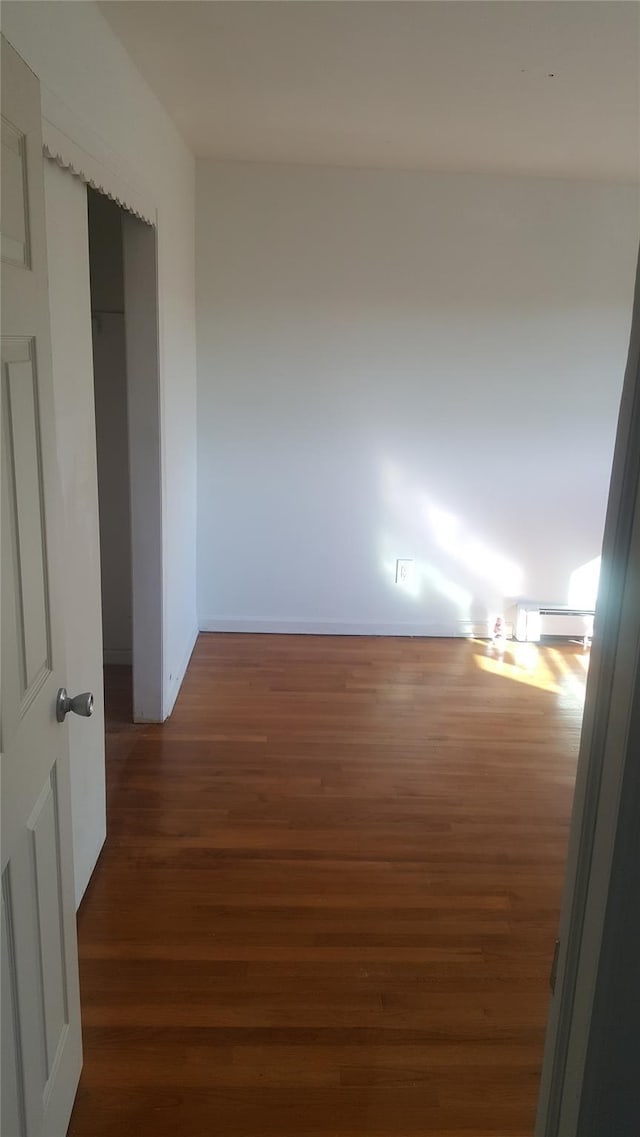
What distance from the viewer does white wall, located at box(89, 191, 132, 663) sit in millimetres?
3818

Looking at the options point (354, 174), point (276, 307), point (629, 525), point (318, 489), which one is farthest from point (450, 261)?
point (629, 525)

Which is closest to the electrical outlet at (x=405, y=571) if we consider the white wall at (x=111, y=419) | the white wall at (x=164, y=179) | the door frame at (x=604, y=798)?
the white wall at (x=164, y=179)

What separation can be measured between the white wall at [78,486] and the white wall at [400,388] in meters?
2.03

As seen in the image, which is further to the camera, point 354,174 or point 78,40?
point 354,174

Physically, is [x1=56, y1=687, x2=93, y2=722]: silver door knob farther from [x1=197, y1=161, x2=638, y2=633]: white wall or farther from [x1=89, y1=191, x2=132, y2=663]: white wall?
[x1=197, y1=161, x2=638, y2=633]: white wall

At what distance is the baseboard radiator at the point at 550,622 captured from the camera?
464 cm

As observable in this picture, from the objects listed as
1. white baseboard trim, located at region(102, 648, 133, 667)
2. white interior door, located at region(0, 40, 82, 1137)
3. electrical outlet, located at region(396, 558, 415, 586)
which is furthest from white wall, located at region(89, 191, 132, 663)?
white interior door, located at region(0, 40, 82, 1137)

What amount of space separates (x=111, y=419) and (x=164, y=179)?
1170 mm

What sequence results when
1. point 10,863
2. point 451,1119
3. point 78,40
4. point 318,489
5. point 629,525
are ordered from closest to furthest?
point 629,525, point 10,863, point 451,1119, point 78,40, point 318,489

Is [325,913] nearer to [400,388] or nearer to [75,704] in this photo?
[75,704]

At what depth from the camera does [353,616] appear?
4.73 metres

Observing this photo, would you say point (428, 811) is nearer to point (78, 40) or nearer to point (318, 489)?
point (318, 489)

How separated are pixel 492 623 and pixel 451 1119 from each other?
3.18 metres

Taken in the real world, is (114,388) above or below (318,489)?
above
